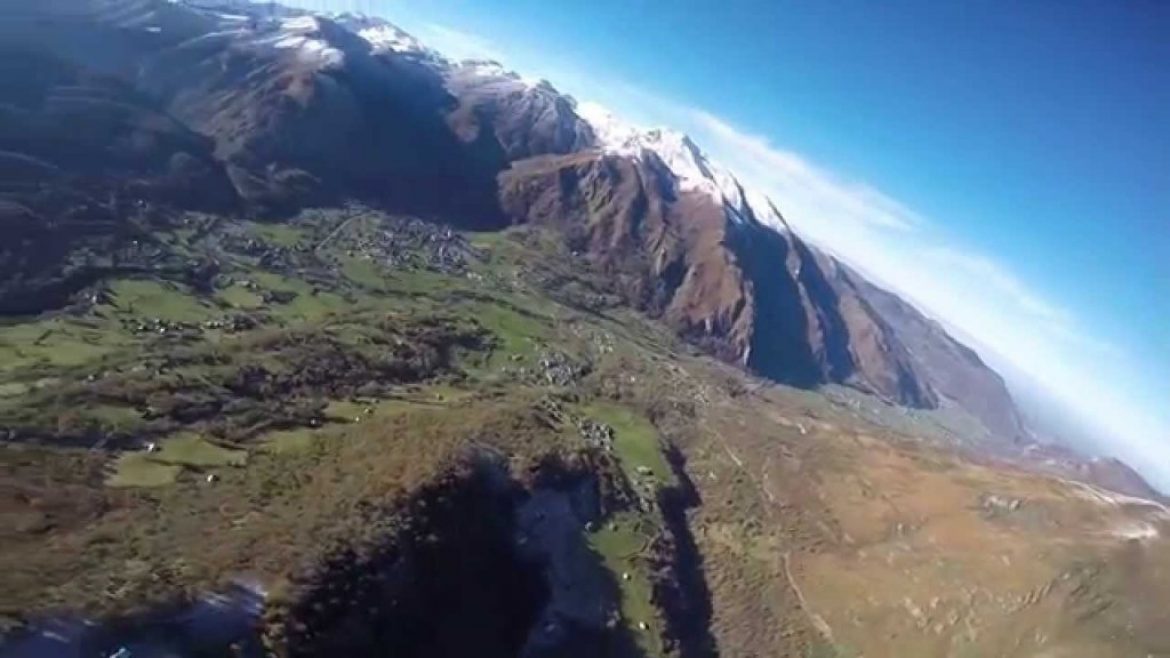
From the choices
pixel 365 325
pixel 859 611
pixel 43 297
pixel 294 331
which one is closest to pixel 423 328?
pixel 365 325

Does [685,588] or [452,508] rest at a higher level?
[452,508]

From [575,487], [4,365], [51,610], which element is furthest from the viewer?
[575,487]

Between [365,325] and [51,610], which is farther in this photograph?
[365,325]

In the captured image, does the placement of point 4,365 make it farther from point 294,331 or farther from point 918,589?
point 918,589

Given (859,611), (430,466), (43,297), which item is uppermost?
(430,466)

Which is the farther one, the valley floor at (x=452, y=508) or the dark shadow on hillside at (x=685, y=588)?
the dark shadow on hillside at (x=685, y=588)

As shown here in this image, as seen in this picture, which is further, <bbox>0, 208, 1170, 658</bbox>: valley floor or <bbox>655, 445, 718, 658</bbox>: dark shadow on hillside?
<bbox>655, 445, 718, 658</bbox>: dark shadow on hillside

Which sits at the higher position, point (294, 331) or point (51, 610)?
point (51, 610)

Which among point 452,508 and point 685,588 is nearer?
point 452,508

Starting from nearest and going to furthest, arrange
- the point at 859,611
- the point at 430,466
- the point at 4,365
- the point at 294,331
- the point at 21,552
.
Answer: the point at 21,552 → the point at 430,466 → the point at 4,365 → the point at 859,611 → the point at 294,331
